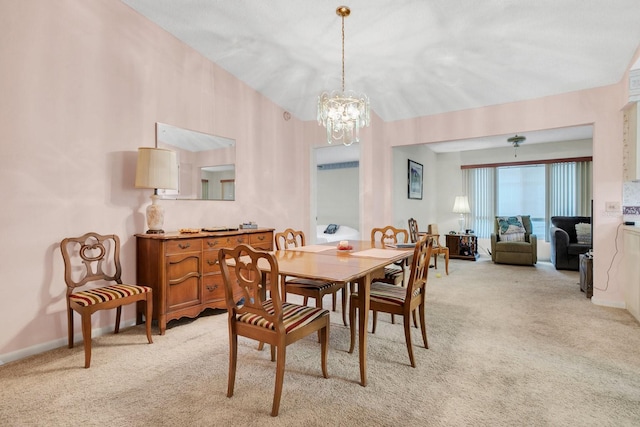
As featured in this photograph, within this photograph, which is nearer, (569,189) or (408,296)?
(408,296)

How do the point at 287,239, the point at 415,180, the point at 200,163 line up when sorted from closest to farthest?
the point at 287,239 < the point at 200,163 < the point at 415,180

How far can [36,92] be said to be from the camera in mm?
2469

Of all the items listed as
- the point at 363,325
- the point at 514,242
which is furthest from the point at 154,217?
the point at 514,242

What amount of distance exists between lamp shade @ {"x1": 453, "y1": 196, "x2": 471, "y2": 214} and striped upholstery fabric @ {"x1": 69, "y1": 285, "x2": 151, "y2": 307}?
6445 mm

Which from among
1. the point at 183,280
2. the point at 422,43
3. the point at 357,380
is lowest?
the point at 357,380

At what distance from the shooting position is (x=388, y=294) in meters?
2.36

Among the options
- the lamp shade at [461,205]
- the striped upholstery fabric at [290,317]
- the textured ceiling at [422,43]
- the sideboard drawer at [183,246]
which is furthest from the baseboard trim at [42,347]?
the lamp shade at [461,205]

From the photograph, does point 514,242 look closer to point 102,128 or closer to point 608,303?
point 608,303

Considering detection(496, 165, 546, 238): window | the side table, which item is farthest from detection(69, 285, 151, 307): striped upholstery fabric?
detection(496, 165, 546, 238): window

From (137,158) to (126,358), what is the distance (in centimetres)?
173

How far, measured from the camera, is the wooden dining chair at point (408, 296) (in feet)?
7.25

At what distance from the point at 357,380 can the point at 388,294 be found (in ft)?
2.01

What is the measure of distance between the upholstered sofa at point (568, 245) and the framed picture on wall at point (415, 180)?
2419mm

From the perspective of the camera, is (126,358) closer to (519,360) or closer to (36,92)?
(36,92)
